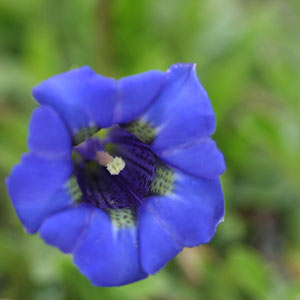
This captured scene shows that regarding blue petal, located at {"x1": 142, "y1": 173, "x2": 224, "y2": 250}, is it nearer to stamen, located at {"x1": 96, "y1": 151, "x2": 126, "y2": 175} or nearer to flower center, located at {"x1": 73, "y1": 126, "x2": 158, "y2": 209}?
flower center, located at {"x1": 73, "y1": 126, "x2": 158, "y2": 209}

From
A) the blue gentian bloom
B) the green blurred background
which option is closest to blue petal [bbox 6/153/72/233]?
the blue gentian bloom

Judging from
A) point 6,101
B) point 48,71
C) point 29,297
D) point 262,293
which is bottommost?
point 29,297

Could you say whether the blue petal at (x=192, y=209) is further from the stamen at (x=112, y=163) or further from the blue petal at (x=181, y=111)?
the stamen at (x=112, y=163)

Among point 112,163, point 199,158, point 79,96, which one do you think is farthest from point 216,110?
point 79,96

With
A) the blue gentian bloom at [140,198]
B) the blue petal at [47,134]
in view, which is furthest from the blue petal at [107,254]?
the blue petal at [47,134]

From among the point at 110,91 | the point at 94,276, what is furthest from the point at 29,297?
the point at 110,91

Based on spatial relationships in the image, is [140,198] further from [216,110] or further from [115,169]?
[216,110]

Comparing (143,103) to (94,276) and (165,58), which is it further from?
(165,58)
